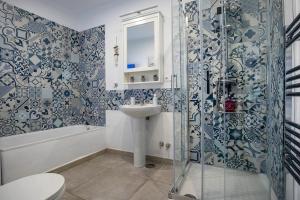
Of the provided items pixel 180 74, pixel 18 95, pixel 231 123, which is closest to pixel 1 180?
pixel 18 95

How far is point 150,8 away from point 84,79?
1635mm

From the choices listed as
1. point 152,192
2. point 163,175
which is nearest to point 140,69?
point 163,175

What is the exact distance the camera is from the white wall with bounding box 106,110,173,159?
7.39 feet

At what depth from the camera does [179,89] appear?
1729mm

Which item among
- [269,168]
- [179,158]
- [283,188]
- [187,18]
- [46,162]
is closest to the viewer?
[283,188]

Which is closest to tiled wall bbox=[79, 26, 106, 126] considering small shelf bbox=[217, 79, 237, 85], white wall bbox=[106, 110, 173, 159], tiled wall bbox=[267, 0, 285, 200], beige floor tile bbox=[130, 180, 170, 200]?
white wall bbox=[106, 110, 173, 159]

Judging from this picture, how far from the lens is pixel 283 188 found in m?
1.15

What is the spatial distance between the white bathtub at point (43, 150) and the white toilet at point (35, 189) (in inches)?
31.5

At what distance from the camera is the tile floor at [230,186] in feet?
4.34

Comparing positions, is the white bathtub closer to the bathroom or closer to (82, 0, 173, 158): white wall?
the bathroom

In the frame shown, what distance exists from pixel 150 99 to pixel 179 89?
0.72m

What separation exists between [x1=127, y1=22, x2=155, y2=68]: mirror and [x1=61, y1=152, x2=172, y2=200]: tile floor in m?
1.40

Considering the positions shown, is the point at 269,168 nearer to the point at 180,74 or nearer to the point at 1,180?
the point at 180,74

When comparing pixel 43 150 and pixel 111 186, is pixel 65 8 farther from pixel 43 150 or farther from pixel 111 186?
pixel 111 186
